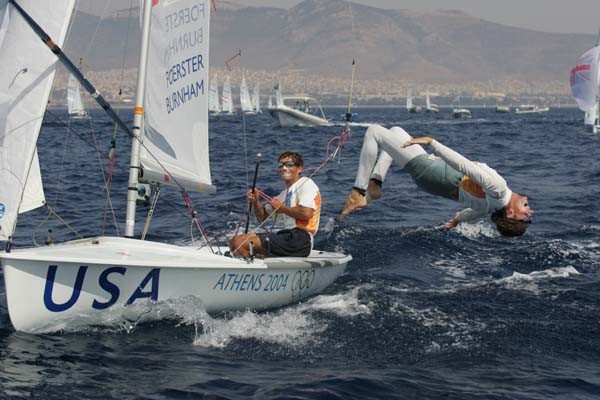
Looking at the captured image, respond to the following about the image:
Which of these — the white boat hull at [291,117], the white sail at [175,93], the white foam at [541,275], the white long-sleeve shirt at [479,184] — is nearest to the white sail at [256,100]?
the white boat hull at [291,117]

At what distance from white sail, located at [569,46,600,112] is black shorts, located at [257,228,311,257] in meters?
34.9

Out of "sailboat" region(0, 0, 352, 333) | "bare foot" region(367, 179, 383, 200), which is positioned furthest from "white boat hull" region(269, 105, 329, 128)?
"bare foot" region(367, 179, 383, 200)

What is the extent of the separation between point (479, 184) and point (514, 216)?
51 centimetres

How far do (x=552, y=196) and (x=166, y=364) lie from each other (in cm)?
1259

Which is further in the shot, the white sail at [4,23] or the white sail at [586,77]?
the white sail at [586,77]

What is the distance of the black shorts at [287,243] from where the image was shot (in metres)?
8.82

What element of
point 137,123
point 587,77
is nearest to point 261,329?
point 137,123

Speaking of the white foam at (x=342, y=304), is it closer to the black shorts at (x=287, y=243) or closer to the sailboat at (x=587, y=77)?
the black shorts at (x=287, y=243)

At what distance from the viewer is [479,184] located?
8.05m

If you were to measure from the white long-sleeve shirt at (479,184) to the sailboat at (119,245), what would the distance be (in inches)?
66.7

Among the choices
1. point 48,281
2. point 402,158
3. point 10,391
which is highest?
point 402,158

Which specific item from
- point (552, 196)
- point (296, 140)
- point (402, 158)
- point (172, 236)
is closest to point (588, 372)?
point (402, 158)

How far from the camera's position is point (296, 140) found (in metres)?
41.5

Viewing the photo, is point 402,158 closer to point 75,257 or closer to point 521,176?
point 75,257
